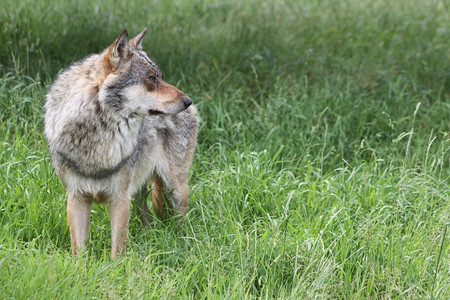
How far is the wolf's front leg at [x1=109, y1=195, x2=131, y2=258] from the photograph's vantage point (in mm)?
4289

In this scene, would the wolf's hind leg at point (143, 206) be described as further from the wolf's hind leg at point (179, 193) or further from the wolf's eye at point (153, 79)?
the wolf's eye at point (153, 79)

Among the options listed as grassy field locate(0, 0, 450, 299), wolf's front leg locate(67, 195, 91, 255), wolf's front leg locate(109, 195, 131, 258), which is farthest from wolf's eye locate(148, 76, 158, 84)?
grassy field locate(0, 0, 450, 299)

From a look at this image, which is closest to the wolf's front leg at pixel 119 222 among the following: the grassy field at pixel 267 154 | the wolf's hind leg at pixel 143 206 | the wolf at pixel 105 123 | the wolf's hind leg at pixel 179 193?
the wolf at pixel 105 123

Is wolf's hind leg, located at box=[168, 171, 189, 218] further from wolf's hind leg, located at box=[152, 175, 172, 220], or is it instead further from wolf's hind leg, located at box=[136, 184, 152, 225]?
wolf's hind leg, located at box=[136, 184, 152, 225]

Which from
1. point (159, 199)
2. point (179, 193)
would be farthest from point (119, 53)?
point (159, 199)

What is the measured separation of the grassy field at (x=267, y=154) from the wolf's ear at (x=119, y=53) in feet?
3.98

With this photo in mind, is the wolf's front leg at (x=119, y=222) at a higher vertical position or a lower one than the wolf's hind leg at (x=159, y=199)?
higher

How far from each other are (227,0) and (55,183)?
484 centimetres

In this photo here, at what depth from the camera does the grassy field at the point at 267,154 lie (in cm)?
392

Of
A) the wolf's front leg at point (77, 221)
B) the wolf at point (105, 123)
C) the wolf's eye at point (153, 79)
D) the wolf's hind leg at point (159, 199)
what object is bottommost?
the wolf's hind leg at point (159, 199)

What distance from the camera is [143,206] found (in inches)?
196

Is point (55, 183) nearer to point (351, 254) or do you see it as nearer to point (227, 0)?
point (351, 254)

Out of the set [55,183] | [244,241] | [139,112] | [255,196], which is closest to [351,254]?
[244,241]

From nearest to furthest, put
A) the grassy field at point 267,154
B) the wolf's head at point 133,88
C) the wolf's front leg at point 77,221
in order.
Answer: the grassy field at point 267,154
the wolf's head at point 133,88
the wolf's front leg at point 77,221
